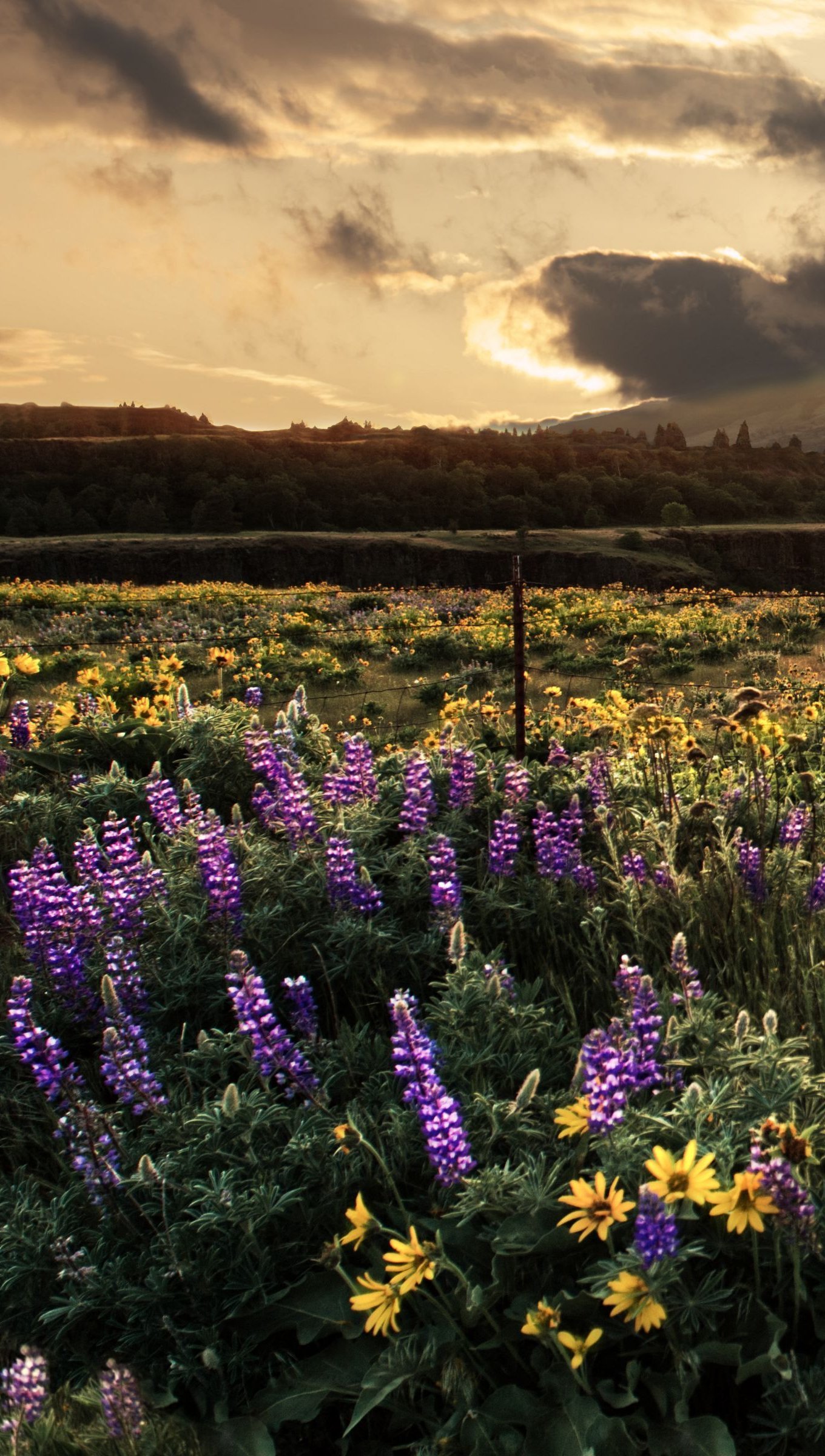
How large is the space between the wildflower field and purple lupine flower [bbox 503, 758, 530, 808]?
2cm

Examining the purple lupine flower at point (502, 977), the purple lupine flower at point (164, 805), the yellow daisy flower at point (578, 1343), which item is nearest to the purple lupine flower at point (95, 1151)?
the purple lupine flower at point (502, 977)

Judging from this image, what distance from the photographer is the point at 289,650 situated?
1436 cm

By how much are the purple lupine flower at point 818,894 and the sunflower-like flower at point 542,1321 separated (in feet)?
8.06

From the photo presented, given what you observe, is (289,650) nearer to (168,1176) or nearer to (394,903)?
(394,903)

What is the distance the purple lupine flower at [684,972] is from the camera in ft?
9.12

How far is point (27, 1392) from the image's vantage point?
6.82 feet

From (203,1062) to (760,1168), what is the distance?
2087 millimetres

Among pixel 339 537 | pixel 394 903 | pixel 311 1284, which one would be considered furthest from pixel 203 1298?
pixel 339 537

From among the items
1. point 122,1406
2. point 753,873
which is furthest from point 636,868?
point 122,1406

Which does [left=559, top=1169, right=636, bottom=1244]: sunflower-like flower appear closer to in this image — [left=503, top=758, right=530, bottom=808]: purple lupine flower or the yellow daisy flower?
the yellow daisy flower

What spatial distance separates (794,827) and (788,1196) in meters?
2.72

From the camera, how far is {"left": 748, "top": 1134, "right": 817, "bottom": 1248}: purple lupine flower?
1.88 m

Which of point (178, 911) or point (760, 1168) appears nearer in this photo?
point (760, 1168)

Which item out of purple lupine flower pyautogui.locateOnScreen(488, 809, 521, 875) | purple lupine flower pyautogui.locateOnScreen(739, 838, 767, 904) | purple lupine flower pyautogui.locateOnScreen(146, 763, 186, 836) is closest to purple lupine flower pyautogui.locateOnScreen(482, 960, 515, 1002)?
purple lupine flower pyautogui.locateOnScreen(488, 809, 521, 875)
